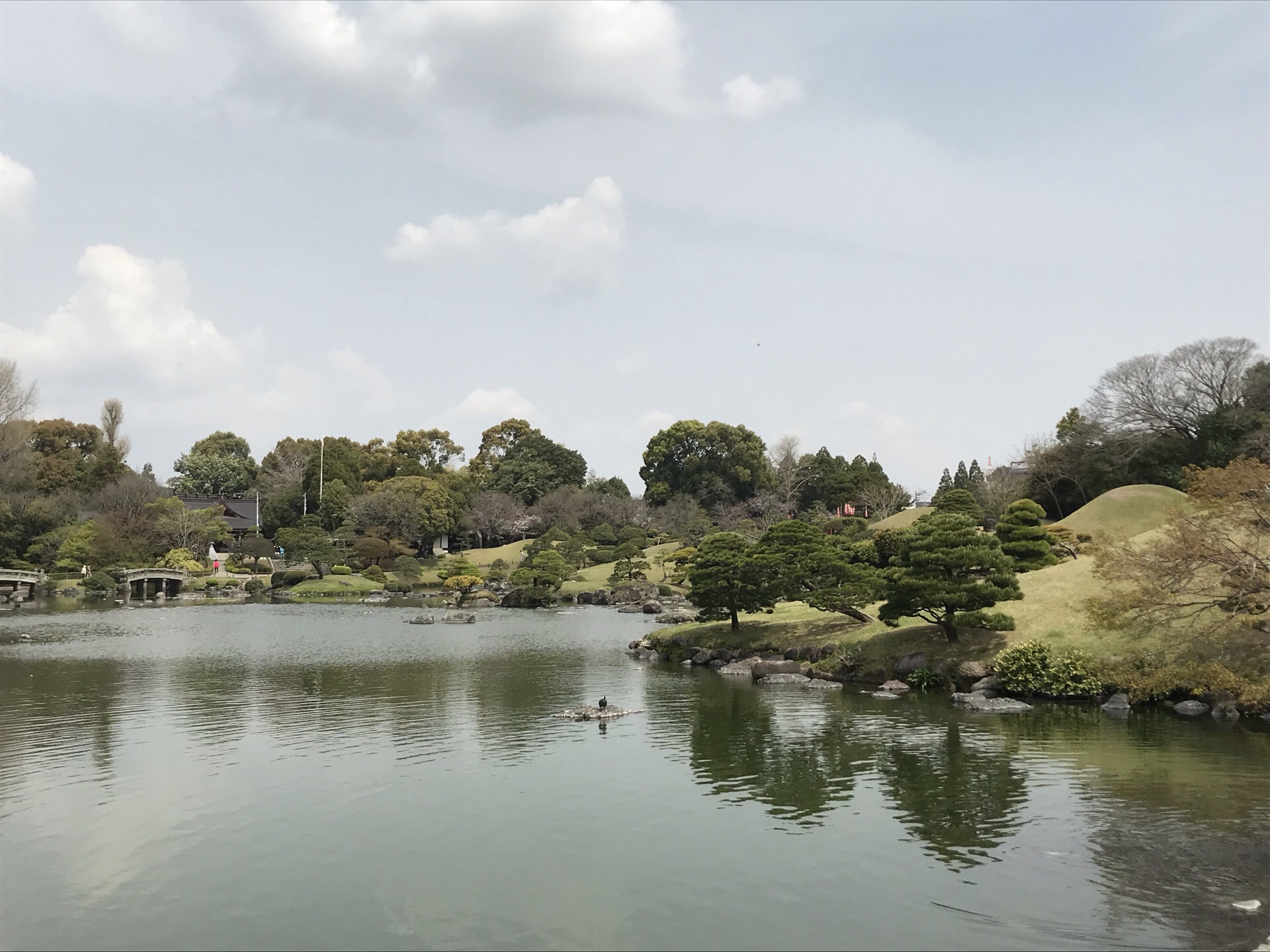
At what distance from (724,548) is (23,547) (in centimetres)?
7256

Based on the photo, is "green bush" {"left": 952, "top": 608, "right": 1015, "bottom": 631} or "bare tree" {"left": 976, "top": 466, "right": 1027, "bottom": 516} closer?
"green bush" {"left": 952, "top": 608, "right": 1015, "bottom": 631}

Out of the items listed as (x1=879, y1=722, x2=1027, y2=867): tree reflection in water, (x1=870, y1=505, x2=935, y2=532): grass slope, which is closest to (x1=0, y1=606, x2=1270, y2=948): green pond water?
(x1=879, y1=722, x2=1027, y2=867): tree reflection in water

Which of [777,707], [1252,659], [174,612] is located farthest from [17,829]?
[174,612]

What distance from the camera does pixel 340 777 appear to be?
18.3 m

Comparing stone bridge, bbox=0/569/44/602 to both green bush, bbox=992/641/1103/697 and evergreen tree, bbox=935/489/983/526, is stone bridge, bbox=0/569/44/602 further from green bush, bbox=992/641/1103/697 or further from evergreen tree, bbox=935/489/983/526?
green bush, bbox=992/641/1103/697

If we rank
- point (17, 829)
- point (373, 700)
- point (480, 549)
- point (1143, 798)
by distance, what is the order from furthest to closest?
point (480, 549), point (373, 700), point (1143, 798), point (17, 829)

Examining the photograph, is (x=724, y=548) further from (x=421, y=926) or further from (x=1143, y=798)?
(x=421, y=926)

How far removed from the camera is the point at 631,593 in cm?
6694

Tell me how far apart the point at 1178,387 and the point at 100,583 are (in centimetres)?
8572

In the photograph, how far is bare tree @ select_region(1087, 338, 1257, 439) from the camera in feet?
196

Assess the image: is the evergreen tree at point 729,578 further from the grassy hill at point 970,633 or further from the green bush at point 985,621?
the green bush at point 985,621

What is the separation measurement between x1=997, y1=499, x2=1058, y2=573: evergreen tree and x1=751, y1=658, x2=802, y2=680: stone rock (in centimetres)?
1115

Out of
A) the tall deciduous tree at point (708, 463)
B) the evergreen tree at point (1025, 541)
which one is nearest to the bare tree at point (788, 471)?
the tall deciduous tree at point (708, 463)

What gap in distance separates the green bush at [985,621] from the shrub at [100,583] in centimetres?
7086
